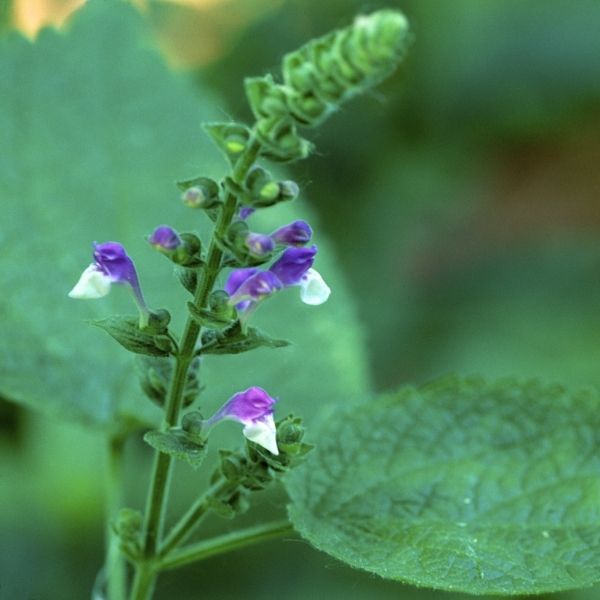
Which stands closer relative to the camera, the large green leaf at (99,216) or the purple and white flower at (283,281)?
the purple and white flower at (283,281)

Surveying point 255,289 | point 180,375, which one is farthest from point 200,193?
point 180,375

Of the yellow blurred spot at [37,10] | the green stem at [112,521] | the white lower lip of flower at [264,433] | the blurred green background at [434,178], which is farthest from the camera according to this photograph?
the blurred green background at [434,178]

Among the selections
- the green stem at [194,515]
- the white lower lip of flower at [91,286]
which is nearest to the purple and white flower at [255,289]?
the white lower lip of flower at [91,286]

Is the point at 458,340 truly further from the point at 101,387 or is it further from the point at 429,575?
the point at 429,575

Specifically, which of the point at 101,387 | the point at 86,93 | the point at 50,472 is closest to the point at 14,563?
the point at 50,472

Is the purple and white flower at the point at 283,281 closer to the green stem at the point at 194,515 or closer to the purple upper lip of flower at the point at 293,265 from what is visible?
the purple upper lip of flower at the point at 293,265

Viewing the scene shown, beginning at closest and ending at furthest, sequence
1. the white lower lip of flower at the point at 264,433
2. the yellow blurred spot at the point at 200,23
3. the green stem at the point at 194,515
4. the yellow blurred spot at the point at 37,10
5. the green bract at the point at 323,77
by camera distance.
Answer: the green bract at the point at 323,77 < the white lower lip of flower at the point at 264,433 < the green stem at the point at 194,515 < the yellow blurred spot at the point at 37,10 < the yellow blurred spot at the point at 200,23

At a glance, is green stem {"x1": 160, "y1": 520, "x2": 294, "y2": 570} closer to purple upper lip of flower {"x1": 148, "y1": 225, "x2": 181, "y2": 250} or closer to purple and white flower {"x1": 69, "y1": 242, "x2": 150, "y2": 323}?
purple and white flower {"x1": 69, "y1": 242, "x2": 150, "y2": 323}
